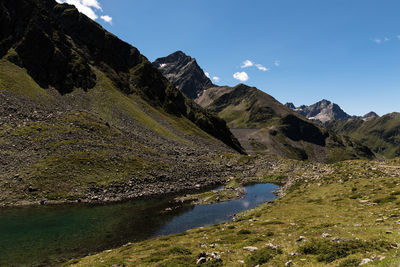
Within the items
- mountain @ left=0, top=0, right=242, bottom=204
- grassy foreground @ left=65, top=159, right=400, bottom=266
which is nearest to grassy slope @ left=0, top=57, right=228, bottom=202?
mountain @ left=0, top=0, right=242, bottom=204

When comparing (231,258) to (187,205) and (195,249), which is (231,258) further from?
(187,205)

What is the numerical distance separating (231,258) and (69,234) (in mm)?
32203

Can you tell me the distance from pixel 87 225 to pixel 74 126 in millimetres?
52326

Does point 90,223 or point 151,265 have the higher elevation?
point 151,265

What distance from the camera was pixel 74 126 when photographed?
85562 millimetres

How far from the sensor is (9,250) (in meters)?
32.9

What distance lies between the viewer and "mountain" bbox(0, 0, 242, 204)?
61750 mm

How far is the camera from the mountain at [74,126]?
203 ft

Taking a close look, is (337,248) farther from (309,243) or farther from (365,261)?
(365,261)

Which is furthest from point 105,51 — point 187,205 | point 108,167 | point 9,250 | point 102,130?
point 9,250

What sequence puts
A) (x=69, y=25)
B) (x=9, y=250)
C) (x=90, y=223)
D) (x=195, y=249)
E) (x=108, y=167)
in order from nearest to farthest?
(x=195, y=249)
(x=9, y=250)
(x=90, y=223)
(x=108, y=167)
(x=69, y=25)

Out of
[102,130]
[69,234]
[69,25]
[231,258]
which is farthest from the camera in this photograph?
[69,25]

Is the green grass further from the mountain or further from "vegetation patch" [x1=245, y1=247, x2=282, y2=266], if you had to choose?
"vegetation patch" [x1=245, y1=247, x2=282, y2=266]

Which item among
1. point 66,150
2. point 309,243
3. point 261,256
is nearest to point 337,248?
point 309,243
